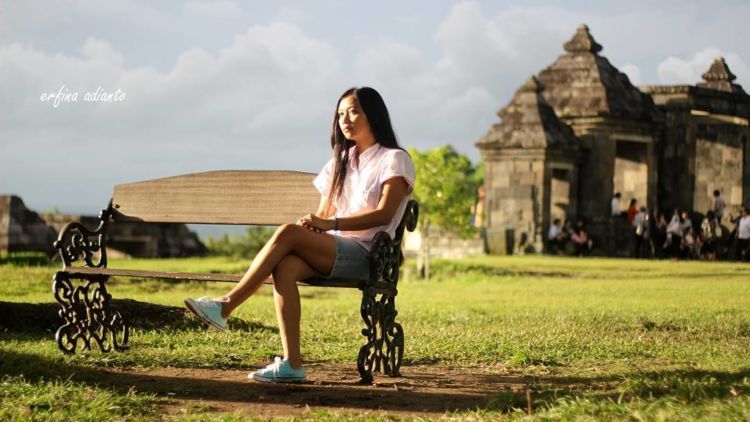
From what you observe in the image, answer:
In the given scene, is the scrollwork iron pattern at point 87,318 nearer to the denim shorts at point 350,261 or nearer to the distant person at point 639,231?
the denim shorts at point 350,261

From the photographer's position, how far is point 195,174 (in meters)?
8.87

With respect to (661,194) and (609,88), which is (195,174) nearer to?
(609,88)

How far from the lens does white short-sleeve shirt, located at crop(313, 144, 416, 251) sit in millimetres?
7152

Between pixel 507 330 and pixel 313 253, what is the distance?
3.66m

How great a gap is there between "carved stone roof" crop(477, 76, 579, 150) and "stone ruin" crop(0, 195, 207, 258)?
9.02m

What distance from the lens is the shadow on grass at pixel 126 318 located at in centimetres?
962

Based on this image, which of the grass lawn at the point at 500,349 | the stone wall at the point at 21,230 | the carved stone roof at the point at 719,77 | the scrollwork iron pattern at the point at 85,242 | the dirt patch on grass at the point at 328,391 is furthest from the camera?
the carved stone roof at the point at 719,77

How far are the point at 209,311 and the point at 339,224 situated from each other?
948 millimetres

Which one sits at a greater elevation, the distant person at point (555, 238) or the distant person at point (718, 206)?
the distant person at point (718, 206)

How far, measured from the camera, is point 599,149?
32688 millimetres

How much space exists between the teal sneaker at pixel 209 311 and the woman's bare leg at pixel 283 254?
44 mm

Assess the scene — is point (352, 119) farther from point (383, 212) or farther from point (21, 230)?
point (21, 230)

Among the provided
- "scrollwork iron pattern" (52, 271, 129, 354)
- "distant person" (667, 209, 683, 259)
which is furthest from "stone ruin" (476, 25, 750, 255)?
"scrollwork iron pattern" (52, 271, 129, 354)

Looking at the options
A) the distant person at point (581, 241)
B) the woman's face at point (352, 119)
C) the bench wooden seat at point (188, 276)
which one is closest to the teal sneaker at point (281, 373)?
the bench wooden seat at point (188, 276)
